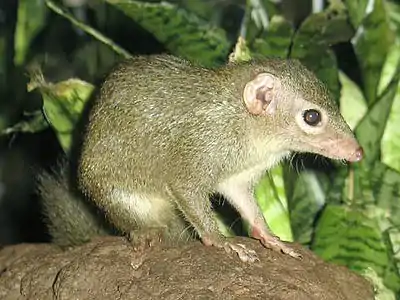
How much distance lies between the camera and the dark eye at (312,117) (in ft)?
5.33

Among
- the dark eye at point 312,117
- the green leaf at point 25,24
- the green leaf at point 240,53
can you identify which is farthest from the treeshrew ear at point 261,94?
the green leaf at point 25,24

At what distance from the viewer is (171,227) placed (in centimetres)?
175

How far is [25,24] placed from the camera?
2338 millimetres

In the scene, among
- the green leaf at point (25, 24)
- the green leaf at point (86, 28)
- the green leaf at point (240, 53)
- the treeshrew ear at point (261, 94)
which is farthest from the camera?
the green leaf at point (25, 24)

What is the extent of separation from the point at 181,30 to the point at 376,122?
1.68 ft

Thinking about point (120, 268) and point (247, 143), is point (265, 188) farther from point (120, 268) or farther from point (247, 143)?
point (120, 268)

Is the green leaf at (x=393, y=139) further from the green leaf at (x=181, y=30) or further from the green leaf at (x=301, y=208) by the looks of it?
the green leaf at (x=181, y=30)

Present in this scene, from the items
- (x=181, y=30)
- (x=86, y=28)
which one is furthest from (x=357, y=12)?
(x=86, y=28)

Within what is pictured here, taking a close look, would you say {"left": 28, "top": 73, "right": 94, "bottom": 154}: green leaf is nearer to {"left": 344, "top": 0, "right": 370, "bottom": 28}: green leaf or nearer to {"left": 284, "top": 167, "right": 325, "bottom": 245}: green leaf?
{"left": 284, "top": 167, "right": 325, "bottom": 245}: green leaf

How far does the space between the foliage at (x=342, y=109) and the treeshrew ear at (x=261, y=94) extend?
0.26 m

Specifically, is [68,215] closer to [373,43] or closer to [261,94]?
[261,94]

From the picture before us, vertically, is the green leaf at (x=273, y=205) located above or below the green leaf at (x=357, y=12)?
below

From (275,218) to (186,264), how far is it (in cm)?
44

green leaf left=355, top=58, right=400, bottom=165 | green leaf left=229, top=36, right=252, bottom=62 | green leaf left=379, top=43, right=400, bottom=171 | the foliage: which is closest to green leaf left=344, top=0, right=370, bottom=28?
the foliage
